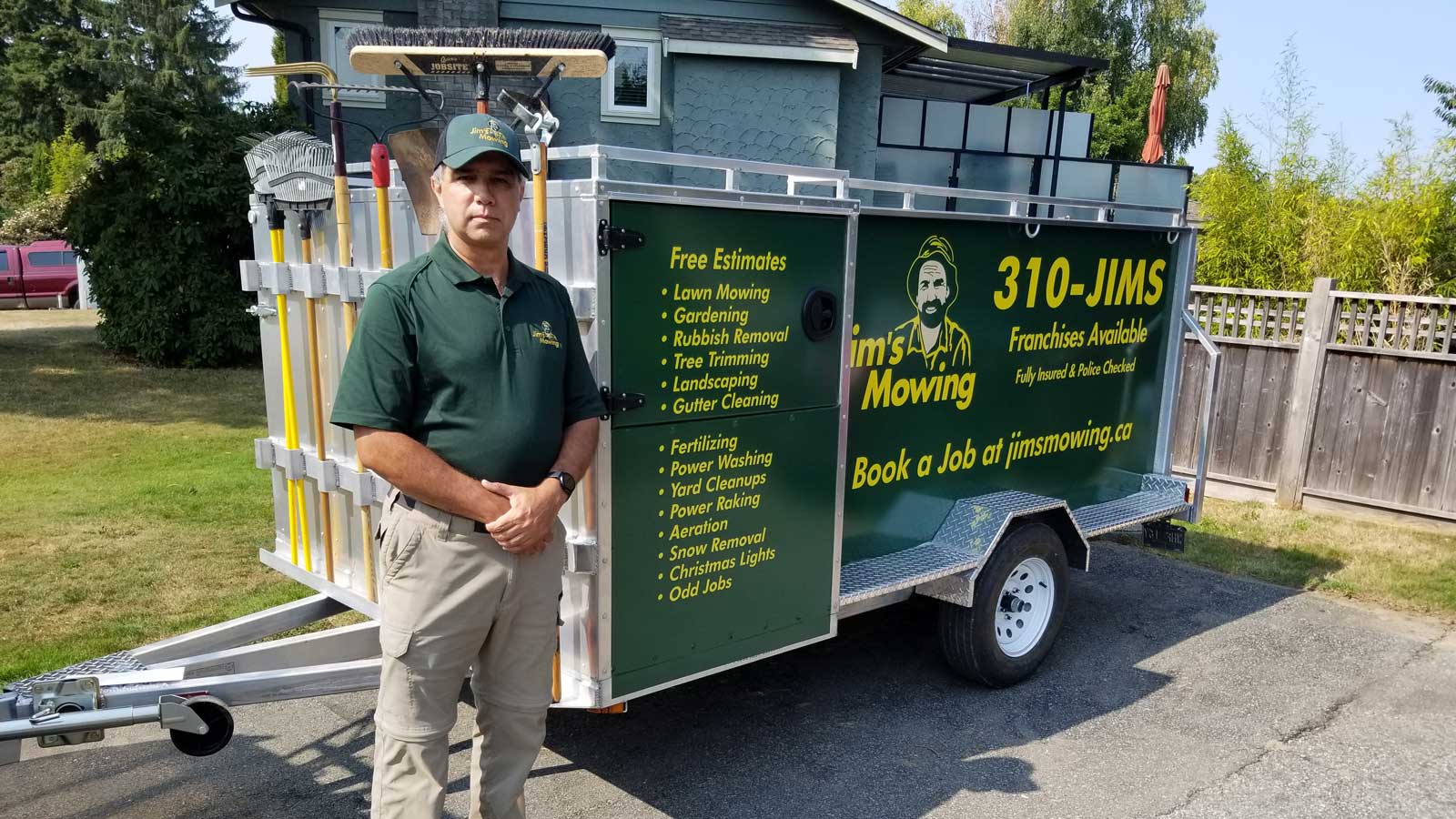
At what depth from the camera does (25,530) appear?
21.9 feet

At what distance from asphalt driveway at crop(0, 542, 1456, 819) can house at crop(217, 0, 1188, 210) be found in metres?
7.58

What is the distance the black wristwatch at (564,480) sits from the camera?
2.82 metres

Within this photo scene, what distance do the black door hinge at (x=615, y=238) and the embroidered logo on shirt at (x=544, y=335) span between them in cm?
42

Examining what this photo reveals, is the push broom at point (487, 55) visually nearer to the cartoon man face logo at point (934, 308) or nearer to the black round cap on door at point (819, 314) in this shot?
the black round cap on door at point (819, 314)

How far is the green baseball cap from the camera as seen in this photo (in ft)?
8.74

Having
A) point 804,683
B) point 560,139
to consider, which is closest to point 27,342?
point 560,139

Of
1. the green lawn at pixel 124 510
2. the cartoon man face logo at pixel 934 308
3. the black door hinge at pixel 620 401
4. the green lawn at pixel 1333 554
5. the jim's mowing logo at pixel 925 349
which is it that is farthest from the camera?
the green lawn at pixel 1333 554

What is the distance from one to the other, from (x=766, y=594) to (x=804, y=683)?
1240mm

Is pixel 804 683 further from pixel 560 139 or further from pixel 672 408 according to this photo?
pixel 560 139

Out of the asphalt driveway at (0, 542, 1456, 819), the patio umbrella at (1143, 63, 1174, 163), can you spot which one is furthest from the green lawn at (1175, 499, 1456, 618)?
the patio umbrella at (1143, 63, 1174, 163)

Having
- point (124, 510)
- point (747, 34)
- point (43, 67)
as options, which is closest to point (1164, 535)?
point (124, 510)

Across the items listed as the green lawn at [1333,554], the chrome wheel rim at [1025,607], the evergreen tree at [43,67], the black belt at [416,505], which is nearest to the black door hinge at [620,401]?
the black belt at [416,505]

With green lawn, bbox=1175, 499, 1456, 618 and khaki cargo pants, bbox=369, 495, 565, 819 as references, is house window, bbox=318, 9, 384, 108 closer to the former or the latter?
green lawn, bbox=1175, 499, 1456, 618

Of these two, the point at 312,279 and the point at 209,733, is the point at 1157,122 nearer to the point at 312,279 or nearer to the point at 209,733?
the point at 312,279
